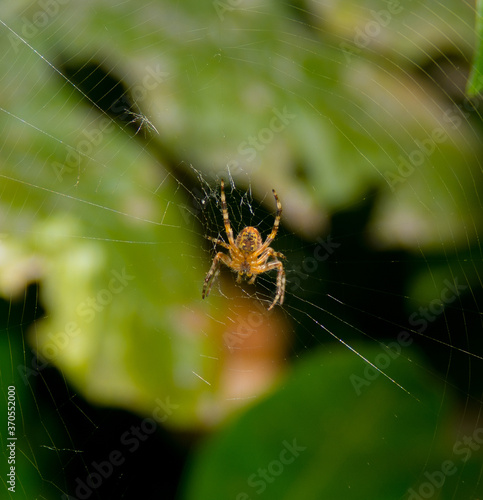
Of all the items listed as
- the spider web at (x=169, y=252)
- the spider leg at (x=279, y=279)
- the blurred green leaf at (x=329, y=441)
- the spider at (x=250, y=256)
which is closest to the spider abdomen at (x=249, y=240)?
the spider at (x=250, y=256)

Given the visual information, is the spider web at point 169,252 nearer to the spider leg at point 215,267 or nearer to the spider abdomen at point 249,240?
the spider leg at point 215,267

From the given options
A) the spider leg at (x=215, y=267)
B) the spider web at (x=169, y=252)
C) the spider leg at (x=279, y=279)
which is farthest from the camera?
the spider leg at (x=279, y=279)

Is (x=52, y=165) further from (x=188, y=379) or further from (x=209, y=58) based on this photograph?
(x=188, y=379)

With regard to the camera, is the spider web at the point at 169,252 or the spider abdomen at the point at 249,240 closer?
the spider web at the point at 169,252

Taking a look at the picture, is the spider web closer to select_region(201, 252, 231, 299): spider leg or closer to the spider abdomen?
select_region(201, 252, 231, 299): spider leg

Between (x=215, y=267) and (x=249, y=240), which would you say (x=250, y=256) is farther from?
(x=215, y=267)

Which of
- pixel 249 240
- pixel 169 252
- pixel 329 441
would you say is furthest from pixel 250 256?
pixel 329 441

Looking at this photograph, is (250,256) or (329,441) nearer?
(329,441)
